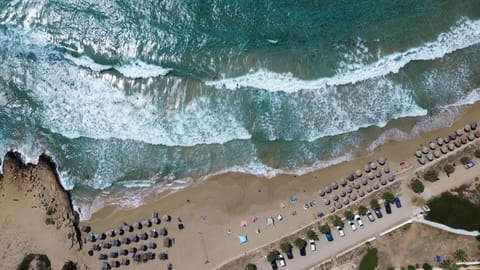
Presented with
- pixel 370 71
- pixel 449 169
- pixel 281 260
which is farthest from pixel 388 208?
pixel 370 71

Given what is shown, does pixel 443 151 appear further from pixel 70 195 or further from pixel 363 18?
pixel 70 195

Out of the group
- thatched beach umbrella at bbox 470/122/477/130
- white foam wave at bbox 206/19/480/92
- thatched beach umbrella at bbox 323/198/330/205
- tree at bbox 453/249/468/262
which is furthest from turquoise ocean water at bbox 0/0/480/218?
tree at bbox 453/249/468/262

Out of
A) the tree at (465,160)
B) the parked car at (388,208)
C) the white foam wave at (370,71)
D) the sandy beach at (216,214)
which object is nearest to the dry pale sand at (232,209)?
the sandy beach at (216,214)

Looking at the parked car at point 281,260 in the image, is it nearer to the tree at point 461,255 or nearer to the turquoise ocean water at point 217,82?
the turquoise ocean water at point 217,82

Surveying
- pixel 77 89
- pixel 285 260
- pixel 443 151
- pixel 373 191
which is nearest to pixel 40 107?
pixel 77 89

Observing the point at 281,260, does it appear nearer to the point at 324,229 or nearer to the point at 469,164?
the point at 324,229

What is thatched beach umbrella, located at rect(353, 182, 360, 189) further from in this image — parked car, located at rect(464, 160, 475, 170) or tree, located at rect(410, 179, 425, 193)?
parked car, located at rect(464, 160, 475, 170)
